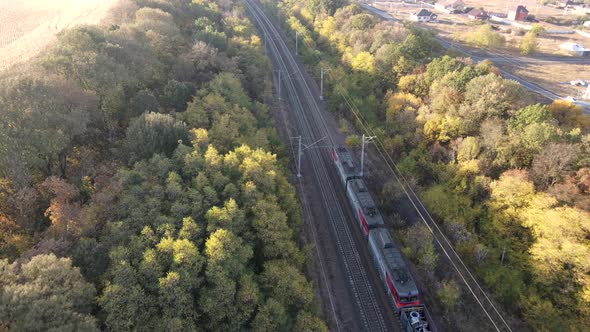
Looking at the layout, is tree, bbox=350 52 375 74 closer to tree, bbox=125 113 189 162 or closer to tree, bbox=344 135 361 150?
tree, bbox=344 135 361 150

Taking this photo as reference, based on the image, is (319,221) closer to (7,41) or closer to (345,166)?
(345,166)

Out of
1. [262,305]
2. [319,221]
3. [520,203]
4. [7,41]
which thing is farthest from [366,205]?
[7,41]

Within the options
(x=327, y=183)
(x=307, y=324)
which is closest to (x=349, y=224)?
(x=327, y=183)

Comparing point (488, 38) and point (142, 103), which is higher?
point (142, 103)

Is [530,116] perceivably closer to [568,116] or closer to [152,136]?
[568,116]

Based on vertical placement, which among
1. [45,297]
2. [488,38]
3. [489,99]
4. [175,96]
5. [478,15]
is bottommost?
[489,99]
